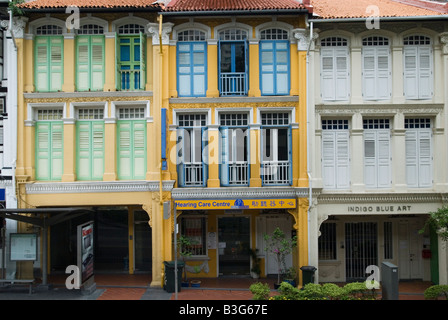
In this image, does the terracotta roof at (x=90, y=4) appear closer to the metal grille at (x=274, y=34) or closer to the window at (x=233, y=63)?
the window at (x=233, y=63)

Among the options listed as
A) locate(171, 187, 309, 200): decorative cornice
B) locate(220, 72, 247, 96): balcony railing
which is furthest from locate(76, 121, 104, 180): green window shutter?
locate(220, 72, 247, 96): balcony railing

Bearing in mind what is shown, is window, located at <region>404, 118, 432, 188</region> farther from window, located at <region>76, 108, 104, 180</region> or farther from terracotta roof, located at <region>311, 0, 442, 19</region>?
window, located at <region>76, 108, 104, 180</region>

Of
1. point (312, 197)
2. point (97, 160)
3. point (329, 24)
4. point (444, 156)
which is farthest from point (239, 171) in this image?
point (444, 156)

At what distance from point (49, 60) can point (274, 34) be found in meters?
8.63

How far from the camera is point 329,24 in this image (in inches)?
656

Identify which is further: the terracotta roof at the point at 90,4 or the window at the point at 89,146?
the window at the point at 89,146

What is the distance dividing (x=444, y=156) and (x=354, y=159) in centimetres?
336

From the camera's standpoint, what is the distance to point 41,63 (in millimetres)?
16844

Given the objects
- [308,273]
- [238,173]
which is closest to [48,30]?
[238,173]

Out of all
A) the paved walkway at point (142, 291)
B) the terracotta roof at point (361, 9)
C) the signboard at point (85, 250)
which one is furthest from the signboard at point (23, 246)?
the terracotta roof at point (361, 9)

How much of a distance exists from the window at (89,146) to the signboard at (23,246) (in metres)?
2.78

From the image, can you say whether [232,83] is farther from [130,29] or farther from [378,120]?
[378,120]

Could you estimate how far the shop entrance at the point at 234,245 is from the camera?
1852cm

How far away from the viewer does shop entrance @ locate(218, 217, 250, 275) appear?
18516 millimetres
